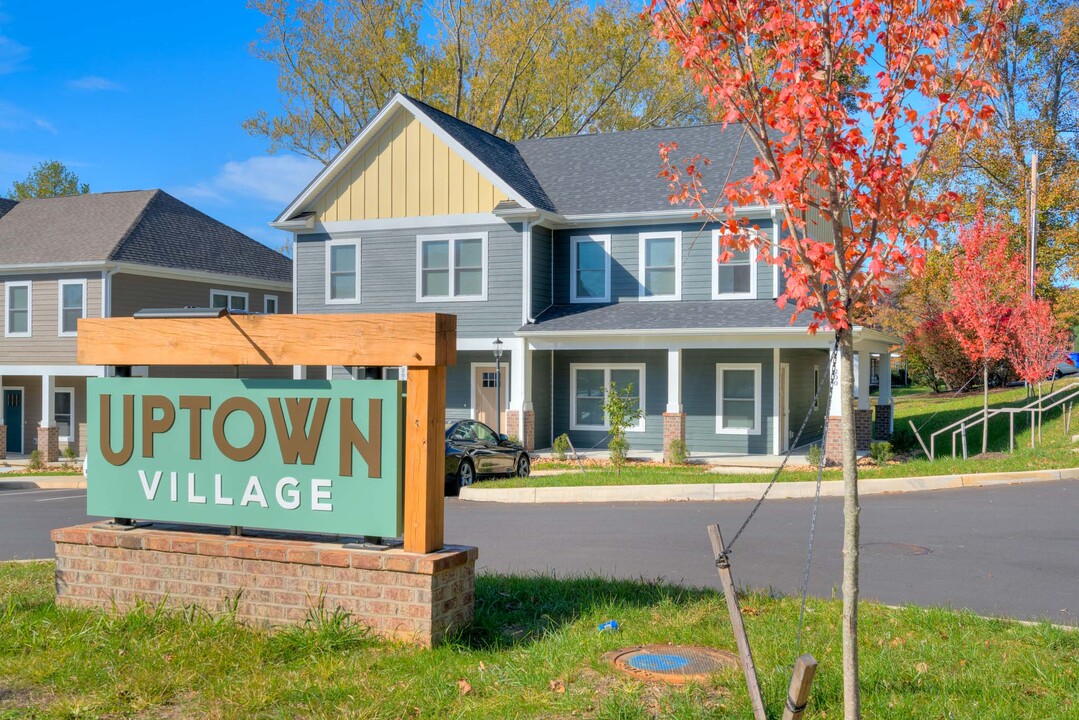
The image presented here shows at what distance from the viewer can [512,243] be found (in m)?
23.4

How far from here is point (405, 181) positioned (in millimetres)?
24266

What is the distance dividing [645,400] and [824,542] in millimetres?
13133

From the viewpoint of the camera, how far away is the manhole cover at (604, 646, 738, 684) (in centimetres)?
558

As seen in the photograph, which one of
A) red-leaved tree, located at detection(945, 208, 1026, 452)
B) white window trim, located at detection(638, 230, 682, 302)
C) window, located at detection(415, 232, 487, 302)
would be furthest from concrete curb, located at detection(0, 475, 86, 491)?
red-leaved tree, located at detection(945, 208, 1026, 452)

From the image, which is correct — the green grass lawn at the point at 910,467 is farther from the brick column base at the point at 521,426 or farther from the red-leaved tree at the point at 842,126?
the red-leaved tree at the point at 842,126

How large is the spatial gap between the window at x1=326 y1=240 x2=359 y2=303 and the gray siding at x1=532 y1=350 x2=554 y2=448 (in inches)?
196

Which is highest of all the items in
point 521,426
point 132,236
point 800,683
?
point 132,236

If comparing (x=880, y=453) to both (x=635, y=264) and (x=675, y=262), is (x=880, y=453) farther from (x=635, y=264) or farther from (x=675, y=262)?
(x=635, y=264)

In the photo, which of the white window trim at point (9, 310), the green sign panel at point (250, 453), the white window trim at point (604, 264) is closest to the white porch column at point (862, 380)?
the white window trim at point (604, 264)

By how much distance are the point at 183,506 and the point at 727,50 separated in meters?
5.02

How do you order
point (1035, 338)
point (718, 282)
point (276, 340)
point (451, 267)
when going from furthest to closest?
point (451, 267) < point (718, 282) < point (1035, 338) < point (276, 340)

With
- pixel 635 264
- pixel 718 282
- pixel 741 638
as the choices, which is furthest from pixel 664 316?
pixel 741 638

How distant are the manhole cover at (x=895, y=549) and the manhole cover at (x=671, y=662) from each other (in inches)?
194

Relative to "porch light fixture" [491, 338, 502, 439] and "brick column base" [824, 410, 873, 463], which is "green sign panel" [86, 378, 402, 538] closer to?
"porch light fixture" [491, 338, 502, 439]
